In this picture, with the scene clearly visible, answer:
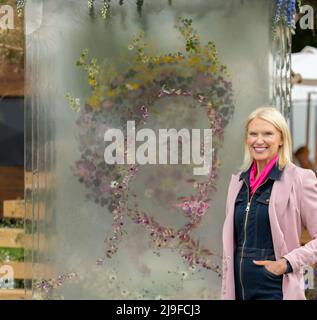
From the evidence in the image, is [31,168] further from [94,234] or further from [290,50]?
[290,50]

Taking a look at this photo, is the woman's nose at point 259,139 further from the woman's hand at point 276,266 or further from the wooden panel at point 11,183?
the wooden panel at point 11,183

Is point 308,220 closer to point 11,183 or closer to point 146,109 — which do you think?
point 146,109

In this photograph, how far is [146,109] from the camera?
5.66 metres

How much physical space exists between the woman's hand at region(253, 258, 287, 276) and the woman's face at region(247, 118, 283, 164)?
509 mm

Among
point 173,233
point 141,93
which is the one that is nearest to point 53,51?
point 141,93

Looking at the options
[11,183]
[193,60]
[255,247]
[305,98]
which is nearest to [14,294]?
[11,183]

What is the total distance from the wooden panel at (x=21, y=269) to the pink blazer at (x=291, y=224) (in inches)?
90.7

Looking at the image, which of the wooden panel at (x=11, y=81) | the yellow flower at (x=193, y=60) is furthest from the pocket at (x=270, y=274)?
the wooden panel at (x=11, y=81)

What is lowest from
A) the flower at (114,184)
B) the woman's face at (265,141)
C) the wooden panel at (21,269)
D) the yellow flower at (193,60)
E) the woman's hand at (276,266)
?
the wooden panel at (21,269)

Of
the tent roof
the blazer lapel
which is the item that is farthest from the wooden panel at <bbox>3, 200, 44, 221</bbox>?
the blazer lapel

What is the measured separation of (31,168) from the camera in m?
5.73

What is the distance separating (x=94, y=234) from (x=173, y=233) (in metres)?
0.56

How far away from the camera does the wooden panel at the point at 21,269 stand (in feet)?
19.1

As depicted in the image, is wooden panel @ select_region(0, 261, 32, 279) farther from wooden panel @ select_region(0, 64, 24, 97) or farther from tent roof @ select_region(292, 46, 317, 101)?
tent roof @ select_region(292, 46, 317, 101)
